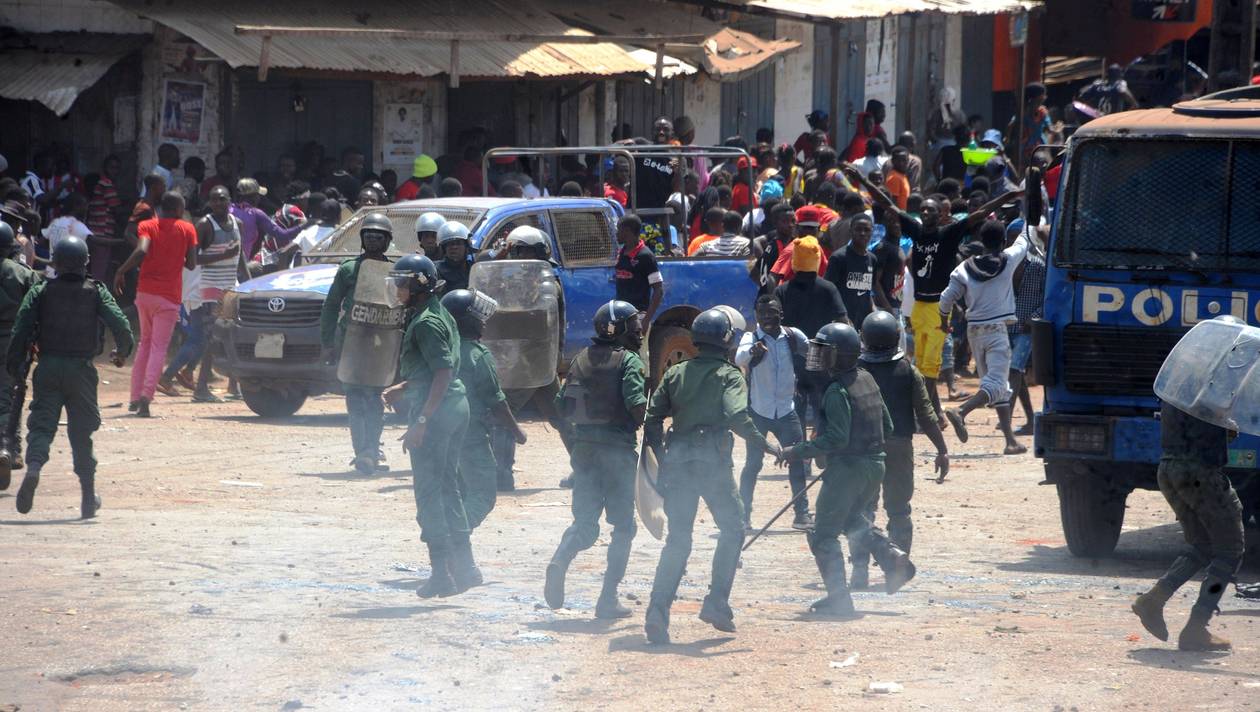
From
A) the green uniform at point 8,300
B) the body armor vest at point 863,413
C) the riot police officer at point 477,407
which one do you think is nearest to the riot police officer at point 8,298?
the green uniform at point 8,300

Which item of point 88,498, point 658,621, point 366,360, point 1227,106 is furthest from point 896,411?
point 88,498

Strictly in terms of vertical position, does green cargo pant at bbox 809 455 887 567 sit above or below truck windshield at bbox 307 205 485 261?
below

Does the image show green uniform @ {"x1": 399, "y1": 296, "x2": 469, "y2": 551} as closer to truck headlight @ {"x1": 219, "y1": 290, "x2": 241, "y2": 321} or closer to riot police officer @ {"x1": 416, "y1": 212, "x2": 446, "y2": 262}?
riot police officer @ {"x1": 416, "y1": 212, "x2": 446, "y2": 262}

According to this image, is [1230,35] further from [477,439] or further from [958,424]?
[477,439]

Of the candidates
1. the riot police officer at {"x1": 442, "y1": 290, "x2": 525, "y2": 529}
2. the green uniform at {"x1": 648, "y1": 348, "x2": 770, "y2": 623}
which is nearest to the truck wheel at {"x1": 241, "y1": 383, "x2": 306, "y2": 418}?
A: the riot police officer at {"x1": 442, "y1": 290, "x2": 525, "y2": 529}

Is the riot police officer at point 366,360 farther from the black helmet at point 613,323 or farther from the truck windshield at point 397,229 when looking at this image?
the black helmet at point 613,323

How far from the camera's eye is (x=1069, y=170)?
948cm

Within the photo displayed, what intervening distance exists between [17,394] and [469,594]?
13.2ft

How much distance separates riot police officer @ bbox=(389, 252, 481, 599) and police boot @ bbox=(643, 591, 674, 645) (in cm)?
126

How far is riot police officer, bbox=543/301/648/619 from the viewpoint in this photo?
25.8 feet

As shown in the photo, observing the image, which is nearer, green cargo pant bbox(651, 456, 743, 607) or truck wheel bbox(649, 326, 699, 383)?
green cargo pant bbox(651, 456, 743, 607)

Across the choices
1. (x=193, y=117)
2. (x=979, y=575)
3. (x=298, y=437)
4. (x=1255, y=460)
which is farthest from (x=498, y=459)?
(x=193, y=117)

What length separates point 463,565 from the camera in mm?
8422

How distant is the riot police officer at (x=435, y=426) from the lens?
833cm
